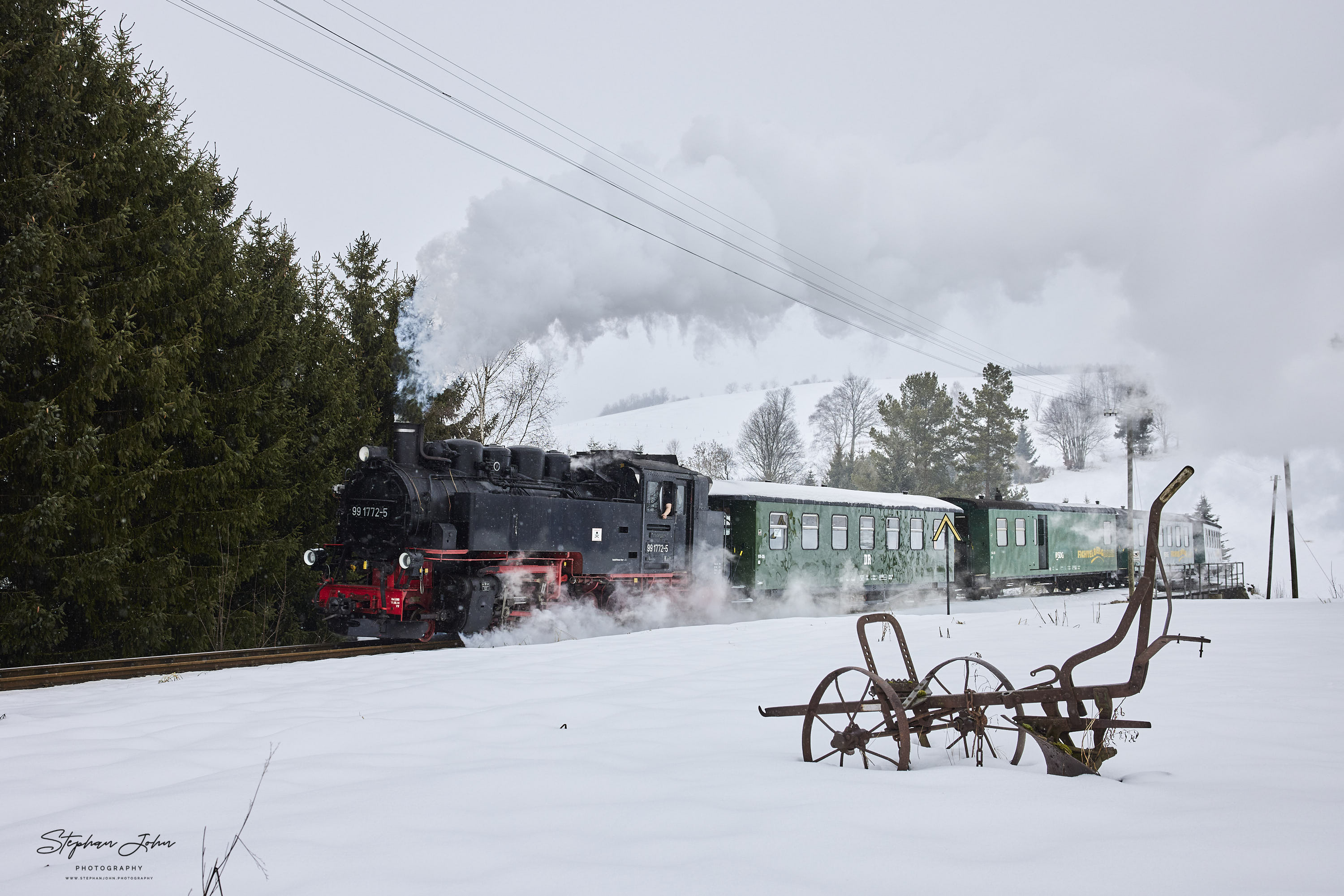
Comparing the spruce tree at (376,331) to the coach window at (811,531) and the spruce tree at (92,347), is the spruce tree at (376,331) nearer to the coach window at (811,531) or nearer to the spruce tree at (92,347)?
the spruce tree at (92,347)

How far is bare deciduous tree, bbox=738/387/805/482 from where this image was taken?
55.0 meters

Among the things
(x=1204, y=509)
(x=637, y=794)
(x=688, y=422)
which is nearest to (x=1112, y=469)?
(x=1204, y=509)

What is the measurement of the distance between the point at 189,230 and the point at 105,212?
1.36 metres

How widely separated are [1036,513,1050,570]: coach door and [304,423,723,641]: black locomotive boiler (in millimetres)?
13920

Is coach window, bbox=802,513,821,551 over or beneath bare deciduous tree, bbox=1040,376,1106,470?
beneath

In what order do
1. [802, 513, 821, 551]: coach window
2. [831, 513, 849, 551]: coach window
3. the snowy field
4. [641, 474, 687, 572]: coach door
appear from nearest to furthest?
1. the snowy field
2. [641, 474, 687, 572]: coach door
3. [802, 513, 821, 551]: coach window
4. [831, 513, 849, 551]: coach window

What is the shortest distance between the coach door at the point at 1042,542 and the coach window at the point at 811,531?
8.51 metres

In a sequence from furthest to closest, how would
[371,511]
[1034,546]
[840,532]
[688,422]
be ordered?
[688,422] < [1034,546] < [840,532] < [371,511]

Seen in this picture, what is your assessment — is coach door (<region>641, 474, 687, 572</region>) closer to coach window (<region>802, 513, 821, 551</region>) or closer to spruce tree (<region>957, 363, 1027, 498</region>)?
coach window (<region>802, 513, 821, 551</region>)

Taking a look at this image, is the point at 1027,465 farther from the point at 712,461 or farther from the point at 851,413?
the point at 712,461

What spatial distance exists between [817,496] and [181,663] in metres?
12.7

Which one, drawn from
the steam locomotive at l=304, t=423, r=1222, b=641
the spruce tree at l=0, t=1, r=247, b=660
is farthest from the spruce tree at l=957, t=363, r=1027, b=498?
the spruce tree at l=0, t=1, r=247, b=660

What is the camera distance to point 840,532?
18188 mm

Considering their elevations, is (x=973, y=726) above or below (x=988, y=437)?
below
